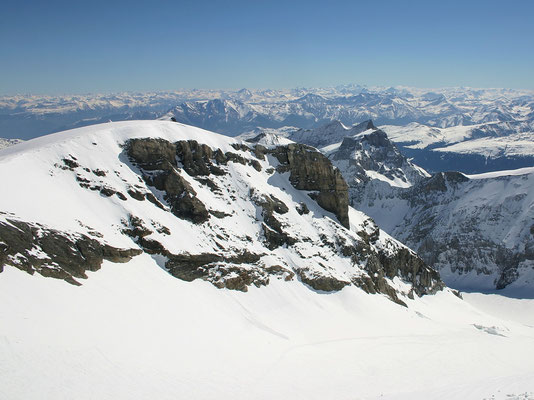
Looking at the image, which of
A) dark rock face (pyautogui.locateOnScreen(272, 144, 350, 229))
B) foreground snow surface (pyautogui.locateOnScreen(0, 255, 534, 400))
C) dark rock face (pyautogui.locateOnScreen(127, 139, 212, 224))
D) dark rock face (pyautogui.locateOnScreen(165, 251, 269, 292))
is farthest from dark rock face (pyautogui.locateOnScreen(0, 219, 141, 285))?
dark rock face (pyautogui.locateOnScreen(272, 144, 350, 229))

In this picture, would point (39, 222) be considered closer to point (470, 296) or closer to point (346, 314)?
point (346, 314)

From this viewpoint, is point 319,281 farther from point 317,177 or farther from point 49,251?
point 49,251

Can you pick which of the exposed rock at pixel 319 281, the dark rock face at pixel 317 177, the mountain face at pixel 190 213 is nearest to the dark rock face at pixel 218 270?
the mountain face at pixel 190 213

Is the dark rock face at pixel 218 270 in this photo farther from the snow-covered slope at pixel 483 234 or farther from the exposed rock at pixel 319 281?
the snow-covered slope at pixel 483 234

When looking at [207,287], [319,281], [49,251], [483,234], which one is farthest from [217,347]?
[483,234]

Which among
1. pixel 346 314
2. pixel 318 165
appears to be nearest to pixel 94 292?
pixel 346 314

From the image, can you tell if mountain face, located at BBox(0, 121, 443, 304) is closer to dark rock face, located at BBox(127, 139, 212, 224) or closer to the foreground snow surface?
dark rock face, located at BBox(127, 139, 212, 224)
